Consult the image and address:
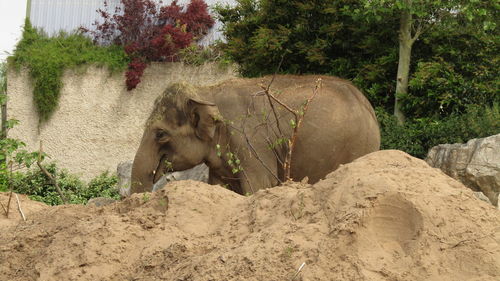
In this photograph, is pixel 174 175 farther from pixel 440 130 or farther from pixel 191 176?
pixel 440 130

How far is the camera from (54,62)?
2120cm

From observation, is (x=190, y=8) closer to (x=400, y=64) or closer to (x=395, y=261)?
(x=400, y=64)

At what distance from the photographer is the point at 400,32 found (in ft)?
41.9

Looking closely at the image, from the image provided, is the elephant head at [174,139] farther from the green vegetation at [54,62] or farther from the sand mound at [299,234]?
the green vegetation at [54,62]

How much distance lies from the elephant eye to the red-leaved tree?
11.1 metres

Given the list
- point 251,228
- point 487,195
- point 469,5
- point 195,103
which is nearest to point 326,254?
point 251,228

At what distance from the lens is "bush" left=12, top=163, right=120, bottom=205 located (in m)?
15.1

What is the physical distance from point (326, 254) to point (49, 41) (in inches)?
813

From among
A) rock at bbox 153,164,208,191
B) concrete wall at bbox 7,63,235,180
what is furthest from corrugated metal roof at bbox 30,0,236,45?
rock at bbox 153,164,208,191

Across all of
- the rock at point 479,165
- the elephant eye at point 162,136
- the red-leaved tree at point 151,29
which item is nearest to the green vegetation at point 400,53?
the rock at point 479,165

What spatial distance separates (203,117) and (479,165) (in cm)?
404

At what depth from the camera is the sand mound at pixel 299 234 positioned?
11.0 feet

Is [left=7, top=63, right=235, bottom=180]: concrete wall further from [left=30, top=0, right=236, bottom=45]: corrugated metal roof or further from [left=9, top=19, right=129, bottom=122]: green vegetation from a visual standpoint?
[left=30, top=0, right=236, bottom=45]: corrugated metal roof

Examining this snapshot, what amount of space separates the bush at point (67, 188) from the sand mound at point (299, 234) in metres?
10.1
